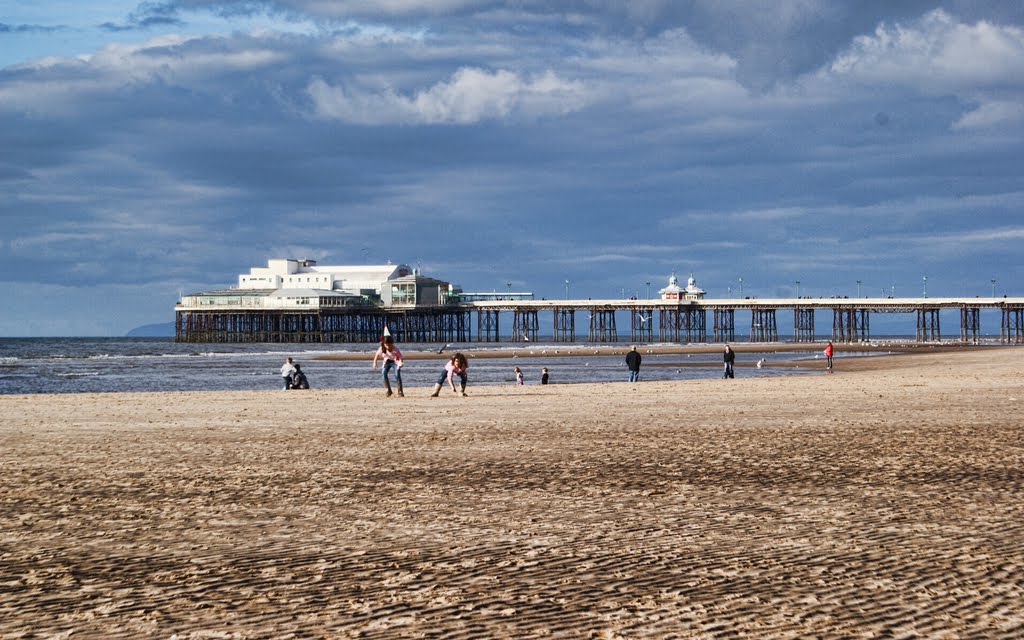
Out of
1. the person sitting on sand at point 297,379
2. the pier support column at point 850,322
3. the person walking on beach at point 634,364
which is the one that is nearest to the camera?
the person sitting on sand at point 297,379

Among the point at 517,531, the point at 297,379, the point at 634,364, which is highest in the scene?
the point at 634,364

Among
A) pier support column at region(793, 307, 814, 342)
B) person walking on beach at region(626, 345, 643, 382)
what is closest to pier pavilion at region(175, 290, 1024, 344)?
pier support column at region(793, 307, 814, 342)

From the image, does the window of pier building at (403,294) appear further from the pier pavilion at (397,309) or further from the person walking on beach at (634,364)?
the person walking on beach at (634,364)

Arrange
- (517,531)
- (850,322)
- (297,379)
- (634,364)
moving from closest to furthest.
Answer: (517,531), (297,379), (634,364), (850,322)

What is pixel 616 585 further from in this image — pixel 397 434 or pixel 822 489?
pixel 397 434

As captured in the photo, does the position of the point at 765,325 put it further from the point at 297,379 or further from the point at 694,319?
the point at 297,379

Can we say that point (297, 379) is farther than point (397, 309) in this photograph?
No

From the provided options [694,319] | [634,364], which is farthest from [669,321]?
[634,364]

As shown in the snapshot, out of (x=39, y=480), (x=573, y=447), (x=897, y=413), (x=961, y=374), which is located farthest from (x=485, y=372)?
(x=39, y=480)

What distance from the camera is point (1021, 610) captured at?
226 inches

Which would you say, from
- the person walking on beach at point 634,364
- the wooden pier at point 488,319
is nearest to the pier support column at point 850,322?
the wooden pier at point 488,319

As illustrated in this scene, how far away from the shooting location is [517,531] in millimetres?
8016

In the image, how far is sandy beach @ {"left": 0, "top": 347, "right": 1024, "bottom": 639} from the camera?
5699mm

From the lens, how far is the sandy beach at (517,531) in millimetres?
5699
